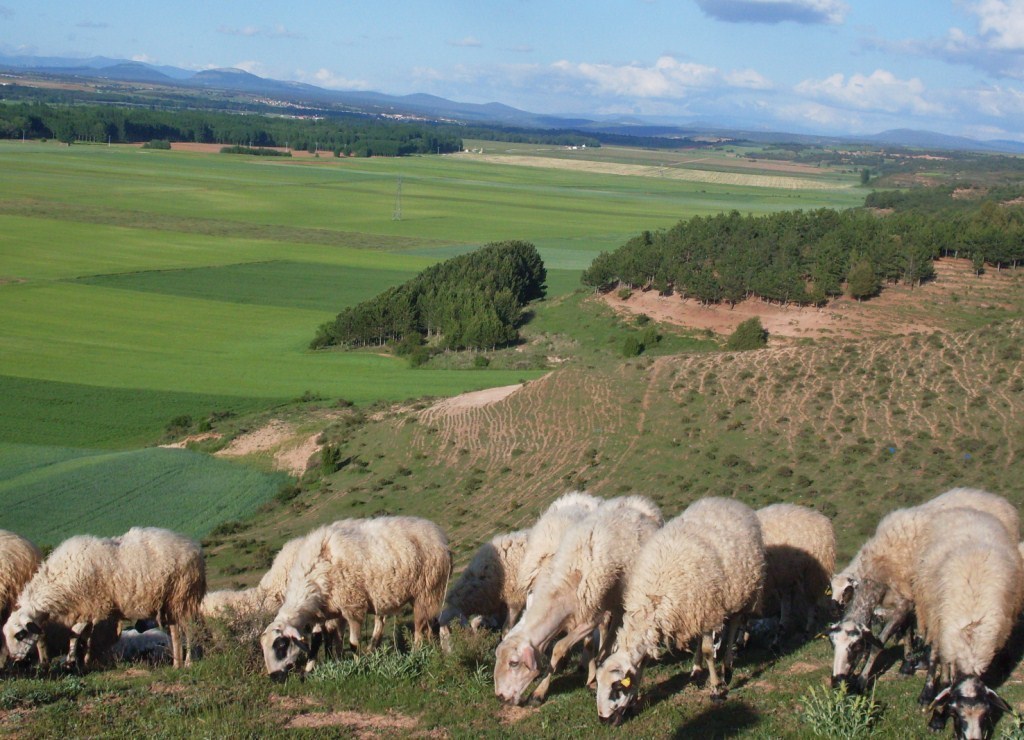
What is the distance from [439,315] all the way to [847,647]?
5695cm

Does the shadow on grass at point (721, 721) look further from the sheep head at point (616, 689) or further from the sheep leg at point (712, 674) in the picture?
the sheep head at point (616, 689)

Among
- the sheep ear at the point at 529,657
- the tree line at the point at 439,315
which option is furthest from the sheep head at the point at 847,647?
the tree line at the point at 439,315

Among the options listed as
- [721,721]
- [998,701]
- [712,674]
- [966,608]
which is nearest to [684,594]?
[712,674]

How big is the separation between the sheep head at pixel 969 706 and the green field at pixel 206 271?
25752 millimetres

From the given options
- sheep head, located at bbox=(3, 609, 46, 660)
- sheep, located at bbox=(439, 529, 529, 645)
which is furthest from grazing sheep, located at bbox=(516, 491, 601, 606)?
sheep head, located at bbox=(3, 609, 46, 660)

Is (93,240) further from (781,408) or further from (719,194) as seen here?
(719,194)

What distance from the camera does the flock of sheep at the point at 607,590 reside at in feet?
34.8

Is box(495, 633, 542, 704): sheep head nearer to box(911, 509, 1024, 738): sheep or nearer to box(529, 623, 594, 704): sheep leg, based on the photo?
box(529, 623, 594, 704): sheep leg

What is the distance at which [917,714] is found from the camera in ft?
32.9

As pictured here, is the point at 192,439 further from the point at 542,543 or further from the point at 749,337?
the point at 749,337

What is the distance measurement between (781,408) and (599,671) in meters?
23.4

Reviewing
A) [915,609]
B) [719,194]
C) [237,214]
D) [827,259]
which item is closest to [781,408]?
[915,609]

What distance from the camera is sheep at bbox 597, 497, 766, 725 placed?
1036 cm

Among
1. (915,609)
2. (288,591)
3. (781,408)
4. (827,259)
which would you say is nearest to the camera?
(915,609)
